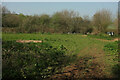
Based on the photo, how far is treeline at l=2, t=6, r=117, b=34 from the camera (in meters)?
15.0

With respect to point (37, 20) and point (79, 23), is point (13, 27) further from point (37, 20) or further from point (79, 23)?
point (79, 23)

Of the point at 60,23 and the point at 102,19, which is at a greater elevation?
the point at 102,19

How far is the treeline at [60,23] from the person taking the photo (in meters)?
15.0

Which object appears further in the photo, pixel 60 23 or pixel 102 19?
pixel 60 23

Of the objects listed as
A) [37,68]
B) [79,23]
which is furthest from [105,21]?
[37,68]

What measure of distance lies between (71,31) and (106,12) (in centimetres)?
488

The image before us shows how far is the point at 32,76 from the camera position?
2.46m

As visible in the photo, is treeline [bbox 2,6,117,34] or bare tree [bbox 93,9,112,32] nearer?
treeline [bbox 2,6,117,34]

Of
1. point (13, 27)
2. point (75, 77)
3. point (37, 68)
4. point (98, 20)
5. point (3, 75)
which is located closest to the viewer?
point (3, 75)

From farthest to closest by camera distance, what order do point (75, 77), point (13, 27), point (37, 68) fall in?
point (13, 27)
point (37, 68)
point (75, 77)

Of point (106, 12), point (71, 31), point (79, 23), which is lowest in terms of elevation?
point (71, 31)

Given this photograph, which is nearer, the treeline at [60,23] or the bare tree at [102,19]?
the treeline at [60,23]

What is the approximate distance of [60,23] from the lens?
655 inches

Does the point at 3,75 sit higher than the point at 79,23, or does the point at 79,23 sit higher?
the point at 79,23
